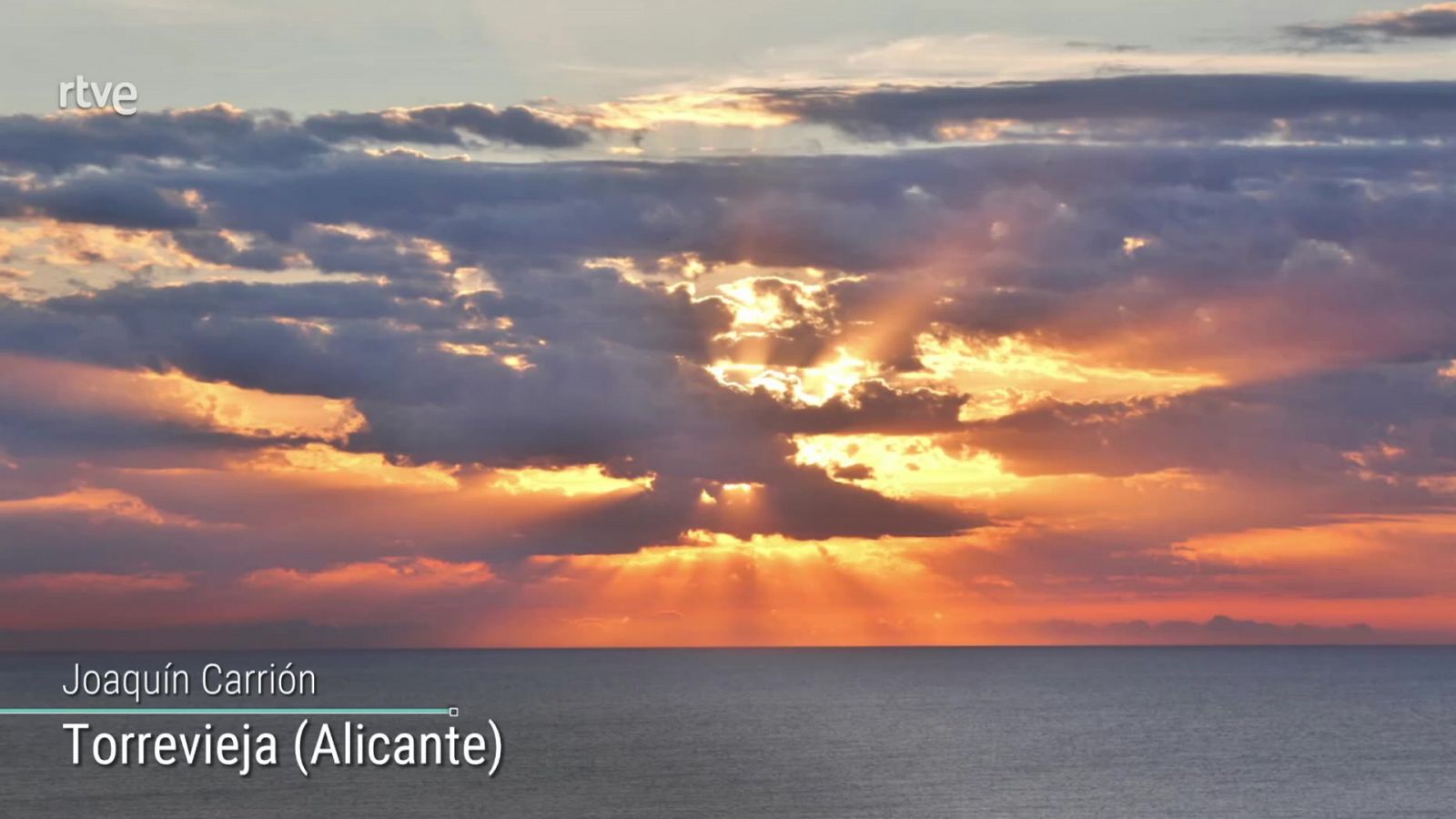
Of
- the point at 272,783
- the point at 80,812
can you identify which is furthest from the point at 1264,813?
the point at 80,812

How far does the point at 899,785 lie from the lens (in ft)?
487

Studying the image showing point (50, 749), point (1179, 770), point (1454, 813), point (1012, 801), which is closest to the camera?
point (1454, 813)

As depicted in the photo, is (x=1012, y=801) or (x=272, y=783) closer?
(x=1012, y=801)

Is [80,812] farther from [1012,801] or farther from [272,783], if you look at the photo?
A: [1012,801]

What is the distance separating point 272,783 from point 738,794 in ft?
138

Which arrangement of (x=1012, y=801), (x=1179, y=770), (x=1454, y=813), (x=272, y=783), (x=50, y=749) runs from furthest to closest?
1. (x=50, y=749)
2. (x=1179, y=770)
3. (x=272, y=783)
4. (x=1012, y=801)
5. (x=1454, y=813)

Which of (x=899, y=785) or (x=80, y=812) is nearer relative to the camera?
(x=80, y=812)

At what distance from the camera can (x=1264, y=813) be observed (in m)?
134

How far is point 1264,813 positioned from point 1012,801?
2066 cm

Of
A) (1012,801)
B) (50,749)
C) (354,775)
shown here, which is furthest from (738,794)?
(50,749)

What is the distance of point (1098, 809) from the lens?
132m

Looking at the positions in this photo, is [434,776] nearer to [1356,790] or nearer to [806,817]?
[806,817]

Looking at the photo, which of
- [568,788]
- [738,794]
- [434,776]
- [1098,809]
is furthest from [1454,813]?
[434,776]

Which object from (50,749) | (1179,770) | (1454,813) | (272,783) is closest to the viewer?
(1454,813)
